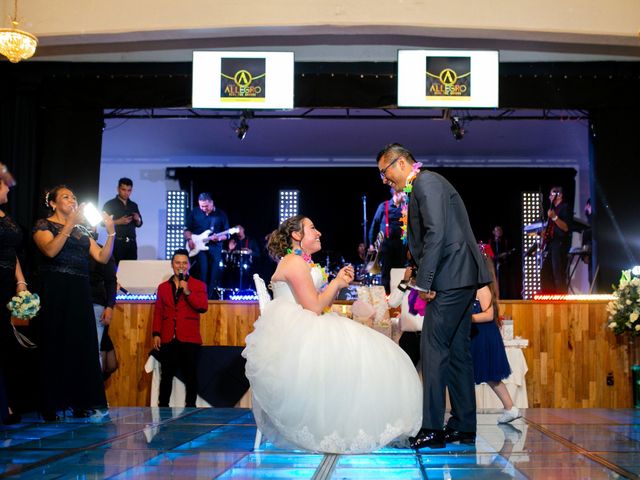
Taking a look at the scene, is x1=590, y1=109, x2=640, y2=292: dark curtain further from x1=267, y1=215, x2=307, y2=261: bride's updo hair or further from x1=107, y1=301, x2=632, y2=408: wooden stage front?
x1=267, y1=215, x2=307, y2=261: bride's updo hair

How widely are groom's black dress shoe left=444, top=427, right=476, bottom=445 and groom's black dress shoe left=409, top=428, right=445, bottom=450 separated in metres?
0.12

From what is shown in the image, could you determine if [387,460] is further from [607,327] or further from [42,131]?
[42,131]

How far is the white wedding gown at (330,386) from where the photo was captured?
13.1 ft

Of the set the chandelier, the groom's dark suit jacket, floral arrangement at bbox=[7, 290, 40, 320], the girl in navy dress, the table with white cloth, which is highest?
the chandelier

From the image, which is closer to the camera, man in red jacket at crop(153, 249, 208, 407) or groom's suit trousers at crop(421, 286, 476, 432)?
groom's suit trousers at crop(421, 286, 476, 432)

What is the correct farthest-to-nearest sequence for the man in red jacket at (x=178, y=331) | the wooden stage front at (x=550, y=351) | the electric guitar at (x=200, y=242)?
the electric guitar at (x=200, y=242), the wooden stage front at (x=550, y=351), the man in red jacket at (x=178, y=331)

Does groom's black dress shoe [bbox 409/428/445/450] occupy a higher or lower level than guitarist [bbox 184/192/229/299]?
lower

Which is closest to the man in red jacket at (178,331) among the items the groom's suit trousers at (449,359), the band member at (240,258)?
the groom's suit trousers at (449,359)

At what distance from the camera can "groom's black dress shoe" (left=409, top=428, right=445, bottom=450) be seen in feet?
13.7

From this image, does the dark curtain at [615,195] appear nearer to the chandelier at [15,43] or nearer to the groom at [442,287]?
the groom at [442,287]

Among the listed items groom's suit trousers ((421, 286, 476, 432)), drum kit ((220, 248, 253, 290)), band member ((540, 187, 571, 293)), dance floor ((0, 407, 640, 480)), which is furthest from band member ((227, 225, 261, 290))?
groom's suit trousers ((421, 286, 476, 432))

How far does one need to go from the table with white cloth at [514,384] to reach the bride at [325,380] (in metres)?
3.43

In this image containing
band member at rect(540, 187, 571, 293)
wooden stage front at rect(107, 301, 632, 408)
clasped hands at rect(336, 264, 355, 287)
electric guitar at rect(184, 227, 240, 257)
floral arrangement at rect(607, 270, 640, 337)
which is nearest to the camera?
clasped hands at rect(336, 264, 355, 287)

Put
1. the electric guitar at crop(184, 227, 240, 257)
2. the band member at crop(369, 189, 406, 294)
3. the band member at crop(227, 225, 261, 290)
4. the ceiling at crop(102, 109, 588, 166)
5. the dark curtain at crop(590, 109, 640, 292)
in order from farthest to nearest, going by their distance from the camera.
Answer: the ceiling at crop(102, 109, 588, 166) → the band member at crop(227, 225, 261, 290) → the electric guitar at crop(184, 227, 240, 257) → the band member at crop(369, 189, 406, 294) → the dark curtain at crop(590, 109, 640, 292)
